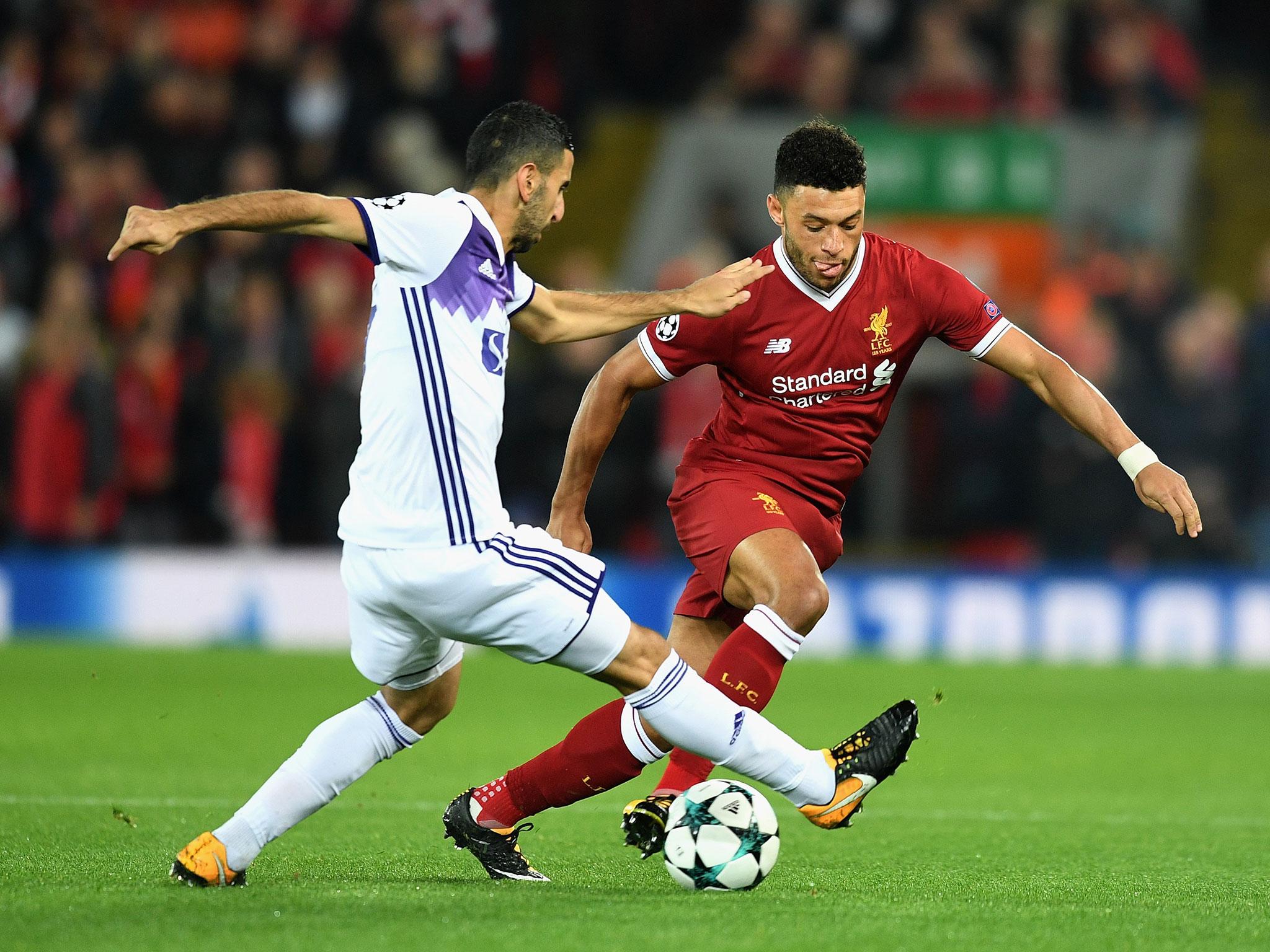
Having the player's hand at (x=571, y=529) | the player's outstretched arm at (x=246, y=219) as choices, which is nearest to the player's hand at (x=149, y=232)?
the player's outstretched arm at (x=246, y=219)

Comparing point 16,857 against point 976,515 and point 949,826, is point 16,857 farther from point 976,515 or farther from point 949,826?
point 976,515

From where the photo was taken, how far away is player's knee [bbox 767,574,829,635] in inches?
219

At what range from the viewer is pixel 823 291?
5930 millimetres

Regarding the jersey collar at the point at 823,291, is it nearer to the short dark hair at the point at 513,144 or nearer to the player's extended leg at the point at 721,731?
the short dark hair at the point at 513,144

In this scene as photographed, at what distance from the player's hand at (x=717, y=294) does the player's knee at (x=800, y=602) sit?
0.98 meters

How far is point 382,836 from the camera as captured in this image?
612 cm

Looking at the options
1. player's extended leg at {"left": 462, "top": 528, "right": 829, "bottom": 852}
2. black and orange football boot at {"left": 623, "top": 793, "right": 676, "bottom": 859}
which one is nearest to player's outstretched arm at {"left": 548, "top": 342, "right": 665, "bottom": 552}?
player's extended leg at {"left": 462, "top": 528, "right": 829, "bottom": 852}

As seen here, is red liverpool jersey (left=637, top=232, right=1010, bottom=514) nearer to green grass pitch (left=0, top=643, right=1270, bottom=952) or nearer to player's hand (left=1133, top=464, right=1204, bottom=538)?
player's hand (left=1133, top=464, right=1204, bottom=538)

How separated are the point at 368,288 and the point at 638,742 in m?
9.02

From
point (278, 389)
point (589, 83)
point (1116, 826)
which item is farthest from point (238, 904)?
point (589, 83)

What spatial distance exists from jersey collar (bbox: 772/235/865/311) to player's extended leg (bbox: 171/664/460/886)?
1703mm

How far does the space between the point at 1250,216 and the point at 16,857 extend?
1494 centimetres

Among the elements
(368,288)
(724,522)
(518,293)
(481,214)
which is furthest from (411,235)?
(368,288)

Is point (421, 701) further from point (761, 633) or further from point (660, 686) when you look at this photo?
point (761, 633)
